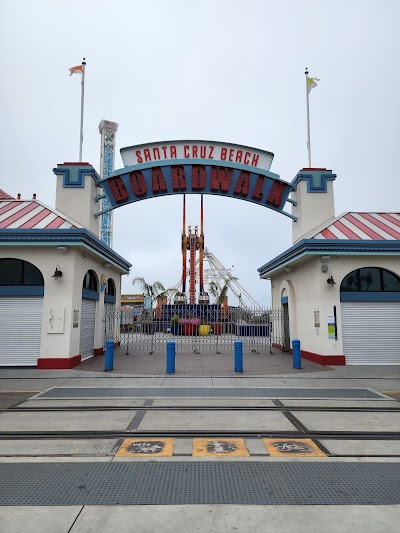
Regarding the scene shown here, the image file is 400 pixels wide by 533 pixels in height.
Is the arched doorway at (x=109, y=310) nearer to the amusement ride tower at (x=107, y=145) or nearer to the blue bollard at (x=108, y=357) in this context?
Answer: the blue bollard at (x=108, y=357)

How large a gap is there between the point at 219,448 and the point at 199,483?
1.26 meters

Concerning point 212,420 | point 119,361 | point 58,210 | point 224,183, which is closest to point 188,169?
point 224,183

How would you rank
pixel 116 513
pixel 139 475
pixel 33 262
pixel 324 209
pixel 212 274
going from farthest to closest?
pixel 212 274 → pixel 324 209 → pixel 33 262 → pixel 139 475 → pixel 116 513

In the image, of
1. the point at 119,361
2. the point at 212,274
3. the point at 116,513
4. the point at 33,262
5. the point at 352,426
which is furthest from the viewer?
the point at 212,274

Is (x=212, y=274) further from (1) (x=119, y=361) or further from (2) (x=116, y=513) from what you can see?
(2) (x=116, y=513)

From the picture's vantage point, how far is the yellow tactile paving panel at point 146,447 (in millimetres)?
5699

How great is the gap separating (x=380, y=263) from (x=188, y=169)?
28.8ft

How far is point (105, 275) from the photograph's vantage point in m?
18.8

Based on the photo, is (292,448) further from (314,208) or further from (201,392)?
(314,208)

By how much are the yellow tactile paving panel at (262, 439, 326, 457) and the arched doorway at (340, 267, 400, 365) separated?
29.8ft

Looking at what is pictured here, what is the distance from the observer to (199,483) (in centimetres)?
473

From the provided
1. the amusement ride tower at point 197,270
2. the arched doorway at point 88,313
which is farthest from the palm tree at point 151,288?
the arched doorway at point 88,313

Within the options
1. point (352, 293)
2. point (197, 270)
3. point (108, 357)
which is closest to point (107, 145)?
point (197, 270)

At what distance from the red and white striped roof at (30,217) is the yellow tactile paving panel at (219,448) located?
10.6m
